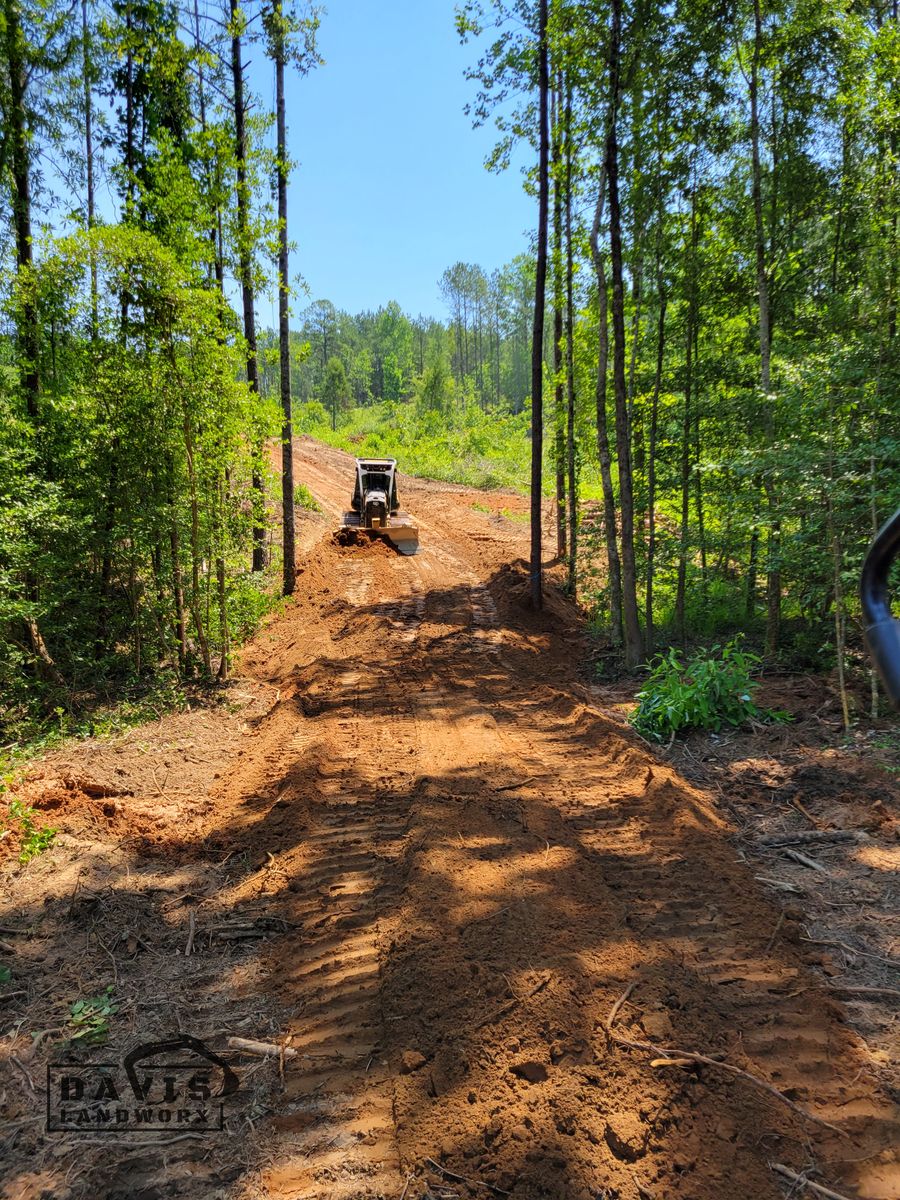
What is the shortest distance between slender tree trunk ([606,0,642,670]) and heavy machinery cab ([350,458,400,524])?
30.8 feet

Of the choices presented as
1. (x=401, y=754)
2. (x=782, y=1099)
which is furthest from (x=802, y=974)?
(x=401, y=754)

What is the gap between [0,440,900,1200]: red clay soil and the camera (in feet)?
8.95

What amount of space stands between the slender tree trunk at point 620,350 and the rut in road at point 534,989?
336 cm

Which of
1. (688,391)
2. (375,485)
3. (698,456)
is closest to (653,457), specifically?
(698,456)

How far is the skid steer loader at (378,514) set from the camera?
59.7 ft

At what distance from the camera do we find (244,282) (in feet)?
43.1

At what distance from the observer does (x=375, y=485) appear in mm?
20000

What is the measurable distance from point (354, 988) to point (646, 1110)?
1.67 metres

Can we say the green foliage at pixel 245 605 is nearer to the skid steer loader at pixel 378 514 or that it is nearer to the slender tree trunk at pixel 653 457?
the skid steer loader at pixel 378 514

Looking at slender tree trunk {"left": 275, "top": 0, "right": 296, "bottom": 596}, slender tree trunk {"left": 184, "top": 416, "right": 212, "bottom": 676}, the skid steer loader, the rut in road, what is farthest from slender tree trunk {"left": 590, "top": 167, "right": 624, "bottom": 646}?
the skid steer loader

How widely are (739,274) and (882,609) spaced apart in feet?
39.8

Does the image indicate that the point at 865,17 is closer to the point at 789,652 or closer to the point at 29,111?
the point at 789,652

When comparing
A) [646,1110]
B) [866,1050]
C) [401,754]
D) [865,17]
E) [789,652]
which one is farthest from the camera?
[865,17]

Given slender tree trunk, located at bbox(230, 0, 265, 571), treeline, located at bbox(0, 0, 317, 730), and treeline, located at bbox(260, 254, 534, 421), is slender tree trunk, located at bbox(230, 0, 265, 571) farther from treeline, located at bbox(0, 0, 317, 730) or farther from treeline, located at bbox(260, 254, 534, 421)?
treeline, located at bbox(260, 254, 534, 421)
